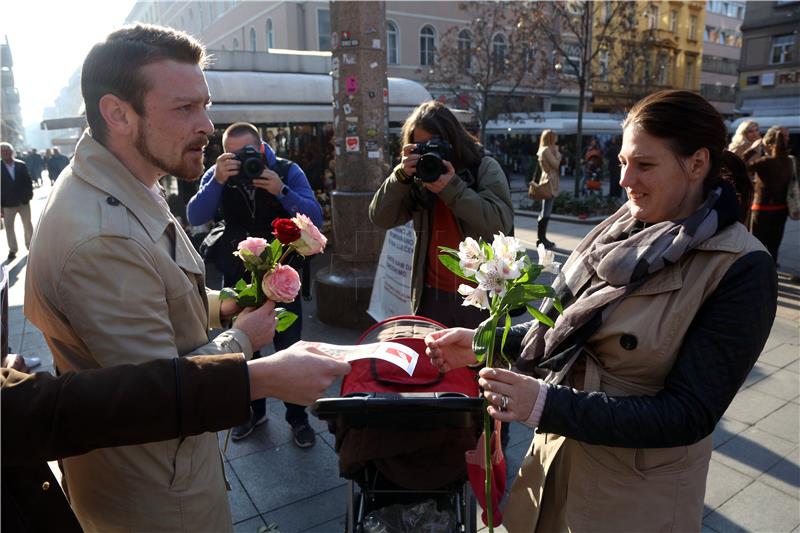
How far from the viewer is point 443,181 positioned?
298 centimetres

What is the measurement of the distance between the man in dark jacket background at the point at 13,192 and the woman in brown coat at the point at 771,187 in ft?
37.5

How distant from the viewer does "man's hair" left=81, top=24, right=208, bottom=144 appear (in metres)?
1.48

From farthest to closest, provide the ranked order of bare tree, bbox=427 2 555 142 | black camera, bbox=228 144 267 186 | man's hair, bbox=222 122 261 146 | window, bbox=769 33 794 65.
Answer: window, bbox=769 33 794 65 < bare tree, bbox=427 2 555 142 < man's hair, bbox=222 122 261 146 < black camera, bbox=228 144 267 186

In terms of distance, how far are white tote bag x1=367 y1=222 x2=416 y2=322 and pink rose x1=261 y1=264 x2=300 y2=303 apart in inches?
114

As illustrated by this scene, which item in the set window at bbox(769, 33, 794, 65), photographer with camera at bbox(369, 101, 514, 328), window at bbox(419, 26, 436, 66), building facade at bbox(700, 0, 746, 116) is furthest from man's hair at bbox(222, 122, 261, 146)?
building facade at bbox(700, 0, 746, 116)

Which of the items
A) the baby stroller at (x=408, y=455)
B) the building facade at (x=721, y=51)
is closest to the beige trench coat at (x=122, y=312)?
the baby stroller at (x=408, y=455)

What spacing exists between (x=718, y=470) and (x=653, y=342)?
2482 mm

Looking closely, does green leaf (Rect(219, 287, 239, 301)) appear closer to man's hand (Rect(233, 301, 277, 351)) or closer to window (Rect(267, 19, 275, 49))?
man's hand (Rect(233, 301, 277, 351))

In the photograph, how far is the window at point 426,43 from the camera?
30.8m

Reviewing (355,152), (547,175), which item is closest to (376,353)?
(355,152)

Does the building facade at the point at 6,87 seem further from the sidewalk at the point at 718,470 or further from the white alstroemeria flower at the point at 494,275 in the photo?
the sidewalk at the point at 718,470

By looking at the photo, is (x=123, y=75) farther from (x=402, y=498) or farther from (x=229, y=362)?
(x=402, y=498)

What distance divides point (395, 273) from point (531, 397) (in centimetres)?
345

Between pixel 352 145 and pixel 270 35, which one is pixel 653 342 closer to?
pixel 352 145
